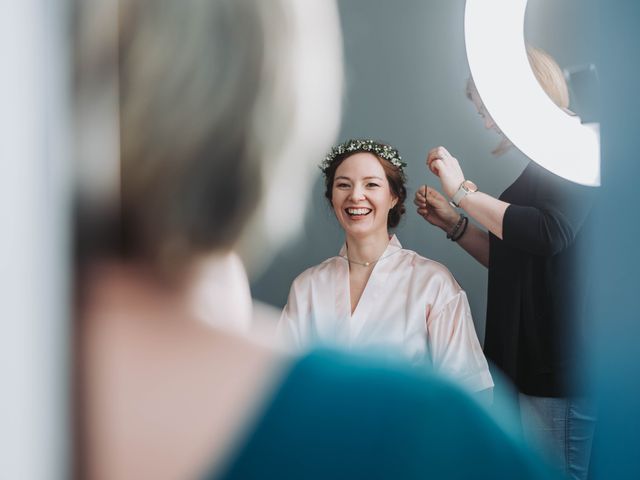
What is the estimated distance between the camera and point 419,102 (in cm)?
113

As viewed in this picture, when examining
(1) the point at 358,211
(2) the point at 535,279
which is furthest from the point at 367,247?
(2) the point at 535,279

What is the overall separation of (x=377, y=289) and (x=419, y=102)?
1.04ft

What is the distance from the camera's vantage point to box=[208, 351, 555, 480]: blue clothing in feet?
1.49

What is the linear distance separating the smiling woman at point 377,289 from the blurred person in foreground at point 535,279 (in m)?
0.05

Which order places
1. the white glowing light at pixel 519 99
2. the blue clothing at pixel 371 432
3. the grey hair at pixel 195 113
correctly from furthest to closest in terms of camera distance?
the white glowing light at pixel 519 99 < the grey hair at pixel 195 113 < the blue clothing at pixel 371 432

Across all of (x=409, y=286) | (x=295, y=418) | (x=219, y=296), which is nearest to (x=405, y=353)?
(x=409, y=286)

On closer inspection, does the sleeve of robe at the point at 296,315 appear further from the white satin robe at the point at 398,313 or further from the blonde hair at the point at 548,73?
the blonde hair at the point at 548,73

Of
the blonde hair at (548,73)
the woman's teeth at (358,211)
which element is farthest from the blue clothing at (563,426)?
the blonde hair at (548,73)

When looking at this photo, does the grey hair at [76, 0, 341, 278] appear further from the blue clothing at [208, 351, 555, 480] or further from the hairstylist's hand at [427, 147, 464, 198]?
the hairstylist's hand at [427, 147, 464, 198]

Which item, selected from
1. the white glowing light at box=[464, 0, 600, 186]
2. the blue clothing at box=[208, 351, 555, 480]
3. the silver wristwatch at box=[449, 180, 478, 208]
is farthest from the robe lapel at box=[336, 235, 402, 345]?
the blue clothing at box=[208, 351, 555, 480]

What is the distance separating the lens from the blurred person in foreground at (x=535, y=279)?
113 centimetres

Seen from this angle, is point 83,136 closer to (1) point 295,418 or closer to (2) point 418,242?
(1) point 295,418

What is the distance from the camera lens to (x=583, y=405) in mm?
1145

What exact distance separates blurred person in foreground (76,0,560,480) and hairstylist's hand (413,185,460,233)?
47 centimetres
